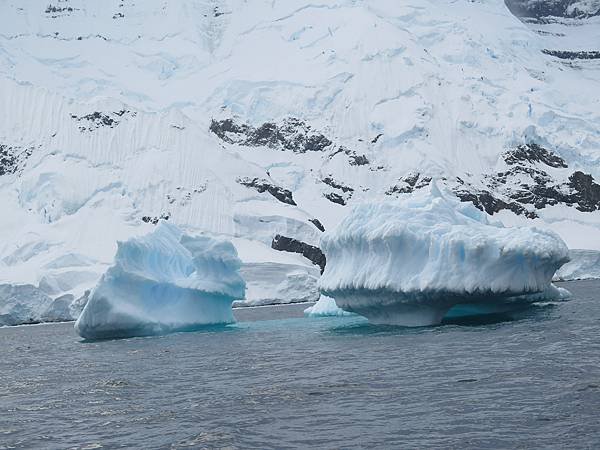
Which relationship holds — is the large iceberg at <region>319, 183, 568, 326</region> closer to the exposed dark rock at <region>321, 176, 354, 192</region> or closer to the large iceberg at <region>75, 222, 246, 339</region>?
the large iceberg at <region>75, 222, 246, 339</region>

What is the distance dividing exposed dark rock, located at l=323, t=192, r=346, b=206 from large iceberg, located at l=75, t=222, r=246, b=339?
7979cm

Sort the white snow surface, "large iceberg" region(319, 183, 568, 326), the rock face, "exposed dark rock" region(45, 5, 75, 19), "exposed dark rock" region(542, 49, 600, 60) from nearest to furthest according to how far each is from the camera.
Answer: "large iceberg" region(319, 183, 568, 326), the rock face, the white snow surface, "exposed dark rock" region(45, 5, 75, 19), "exposed dark rock" region(542, 49, 600, 60)

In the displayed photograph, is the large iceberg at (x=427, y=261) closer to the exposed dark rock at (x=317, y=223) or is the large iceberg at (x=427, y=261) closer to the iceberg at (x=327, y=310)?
the iceberg at (x=327, y=310)

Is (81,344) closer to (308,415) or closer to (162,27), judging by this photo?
(308,415)

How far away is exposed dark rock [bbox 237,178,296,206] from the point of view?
104m

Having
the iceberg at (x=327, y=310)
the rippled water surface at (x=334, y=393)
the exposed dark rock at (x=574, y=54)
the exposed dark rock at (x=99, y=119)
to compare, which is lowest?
the iceberg at (x=327, y=310)

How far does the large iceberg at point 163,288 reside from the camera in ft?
108

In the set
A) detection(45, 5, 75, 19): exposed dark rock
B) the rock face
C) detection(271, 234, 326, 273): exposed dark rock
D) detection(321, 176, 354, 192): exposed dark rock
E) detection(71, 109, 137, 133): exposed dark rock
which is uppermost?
detection(45, 5, 75, 19): exposed dark rock

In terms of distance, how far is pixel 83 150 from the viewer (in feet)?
341

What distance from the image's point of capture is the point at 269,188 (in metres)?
106

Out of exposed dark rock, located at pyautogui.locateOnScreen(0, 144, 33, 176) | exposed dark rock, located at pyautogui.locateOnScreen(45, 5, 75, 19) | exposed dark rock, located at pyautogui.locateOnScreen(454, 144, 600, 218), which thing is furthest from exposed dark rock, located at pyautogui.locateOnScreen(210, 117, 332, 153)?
exposed dark rock, located at pyautogui.locateOnScreen(45, 5, 75, 19)

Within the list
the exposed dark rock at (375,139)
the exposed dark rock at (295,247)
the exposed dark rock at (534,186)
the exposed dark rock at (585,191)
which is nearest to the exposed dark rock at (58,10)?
the exposed dark rock at (375,139)

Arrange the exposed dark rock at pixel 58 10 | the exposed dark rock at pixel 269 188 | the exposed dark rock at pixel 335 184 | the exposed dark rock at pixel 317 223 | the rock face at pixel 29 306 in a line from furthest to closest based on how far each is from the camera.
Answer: the exposed dark rock at pixel 58 10 → the exposed dark rock at pixel 335 184 → the exposed dark rock at pixel 269 188 → the exposed dark rock at pixel 317 223 → the rock face at pixel 29 306

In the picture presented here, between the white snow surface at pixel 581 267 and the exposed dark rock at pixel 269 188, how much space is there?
3733 cm
